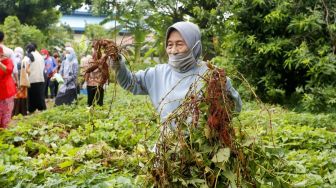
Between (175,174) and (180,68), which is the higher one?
(180,68)

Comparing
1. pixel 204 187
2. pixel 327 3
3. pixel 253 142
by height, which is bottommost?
pixel 204 187

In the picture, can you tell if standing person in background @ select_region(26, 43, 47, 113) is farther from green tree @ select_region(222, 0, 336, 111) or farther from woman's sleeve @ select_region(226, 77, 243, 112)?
woman's sleeve @ select_region(226, 77, 243, 112)

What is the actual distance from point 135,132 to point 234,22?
19.1ft

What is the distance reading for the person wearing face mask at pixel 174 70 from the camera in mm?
3096

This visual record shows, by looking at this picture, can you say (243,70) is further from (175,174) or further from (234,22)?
(175,174)

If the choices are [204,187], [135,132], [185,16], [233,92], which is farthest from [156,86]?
[185,16]

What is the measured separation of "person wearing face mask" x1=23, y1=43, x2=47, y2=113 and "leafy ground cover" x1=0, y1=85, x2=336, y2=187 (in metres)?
2.52

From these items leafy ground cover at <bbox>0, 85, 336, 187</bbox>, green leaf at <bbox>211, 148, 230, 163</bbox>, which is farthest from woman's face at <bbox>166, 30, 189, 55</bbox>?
green leaf at <bbox>211, 148, 230, 163</bbox>

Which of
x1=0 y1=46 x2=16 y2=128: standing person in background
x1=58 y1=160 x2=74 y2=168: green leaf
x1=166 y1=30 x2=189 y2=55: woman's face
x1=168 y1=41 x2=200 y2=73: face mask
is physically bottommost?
x1=58 y1=160 x2=74 y2=168: green leaf

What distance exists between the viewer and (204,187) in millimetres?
2508

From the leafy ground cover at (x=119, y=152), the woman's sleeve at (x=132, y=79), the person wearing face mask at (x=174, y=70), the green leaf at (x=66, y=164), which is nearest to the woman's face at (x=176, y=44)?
the person wearing face mask at (x=174, y=70)

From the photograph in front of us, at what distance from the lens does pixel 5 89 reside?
679 cm

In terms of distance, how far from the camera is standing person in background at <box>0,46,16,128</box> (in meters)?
6.67

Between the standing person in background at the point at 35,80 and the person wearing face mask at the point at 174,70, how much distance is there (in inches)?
271
